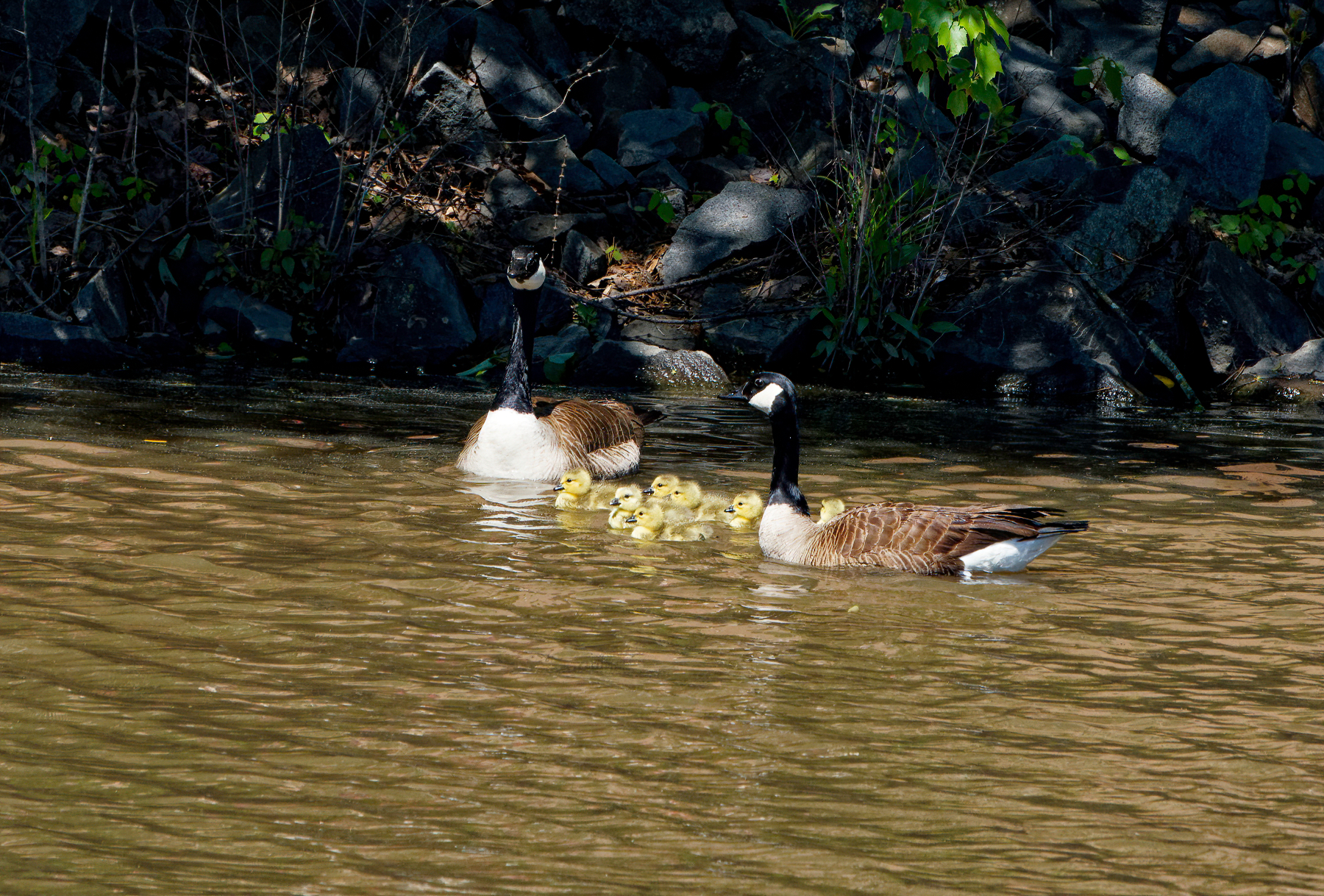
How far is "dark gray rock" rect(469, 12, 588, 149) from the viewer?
59.7 feet

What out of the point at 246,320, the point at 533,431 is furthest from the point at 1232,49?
the point at 533,431

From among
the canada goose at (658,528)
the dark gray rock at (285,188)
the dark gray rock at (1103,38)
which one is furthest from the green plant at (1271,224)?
the canada goose at (658,528)

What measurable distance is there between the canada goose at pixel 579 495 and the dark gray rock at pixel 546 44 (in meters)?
11.1

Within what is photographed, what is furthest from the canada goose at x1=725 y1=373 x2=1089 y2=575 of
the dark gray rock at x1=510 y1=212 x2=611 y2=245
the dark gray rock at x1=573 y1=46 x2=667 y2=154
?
the dark gray rock at x1=573 y1=46 x2=667 y2=154

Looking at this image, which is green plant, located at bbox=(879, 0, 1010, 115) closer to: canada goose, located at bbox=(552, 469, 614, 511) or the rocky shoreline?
canada goose, located at bbox=(552, 469, 614, 511)

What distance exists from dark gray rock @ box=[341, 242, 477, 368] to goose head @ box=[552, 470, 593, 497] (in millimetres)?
7000

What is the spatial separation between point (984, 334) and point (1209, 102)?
17.7 feet

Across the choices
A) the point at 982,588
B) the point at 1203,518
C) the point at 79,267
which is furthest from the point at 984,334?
the point at 79,267

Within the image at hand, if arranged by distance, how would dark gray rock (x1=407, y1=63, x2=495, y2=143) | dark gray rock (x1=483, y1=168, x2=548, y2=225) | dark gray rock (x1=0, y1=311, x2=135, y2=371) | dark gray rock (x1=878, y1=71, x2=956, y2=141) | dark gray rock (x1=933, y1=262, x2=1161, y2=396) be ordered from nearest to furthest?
dark gray rock (x1=0, y1=311, x2=135, y2=371) → dark gray rock (x1=933, y1=262, x2=1161, y2=396) → dark gray rock (x1=483, y1=168, x2=548, y2=225) → dark gray rock (x1=878, y1=71, x2=956, y2=141) → dark gray rock (x1=407, y1=63, x2=495, y2=143)

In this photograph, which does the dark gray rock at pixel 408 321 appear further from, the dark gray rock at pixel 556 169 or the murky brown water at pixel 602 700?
the murky brown water at pixel 602 700

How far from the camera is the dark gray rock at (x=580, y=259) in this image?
1681 centimetres

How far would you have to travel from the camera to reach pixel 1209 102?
18.5 metres

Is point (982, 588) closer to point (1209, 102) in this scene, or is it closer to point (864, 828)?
point (864, 828)

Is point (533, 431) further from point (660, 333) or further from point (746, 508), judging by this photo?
point (660, 333)
